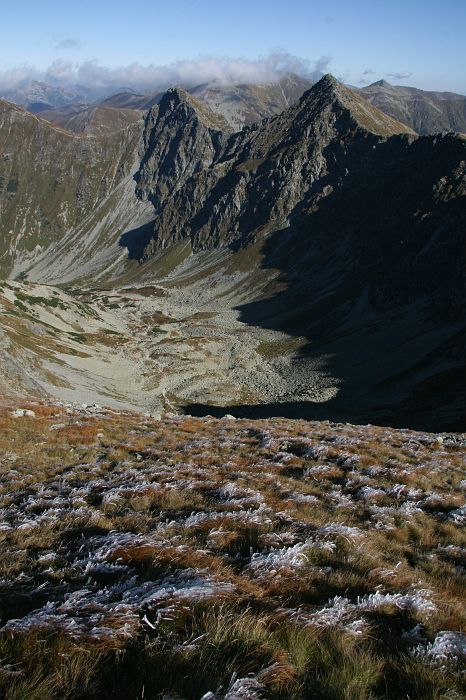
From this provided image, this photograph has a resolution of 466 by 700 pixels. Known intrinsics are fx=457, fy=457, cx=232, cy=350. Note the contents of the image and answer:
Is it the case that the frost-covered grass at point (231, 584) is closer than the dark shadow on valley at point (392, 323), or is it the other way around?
the frost-covered grass at point (231, 584)

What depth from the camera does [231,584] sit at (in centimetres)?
679

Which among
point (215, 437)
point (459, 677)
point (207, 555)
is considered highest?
point (459, 677)

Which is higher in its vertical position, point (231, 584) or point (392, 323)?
point (231, 584)

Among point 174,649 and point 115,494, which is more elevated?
point 174,649

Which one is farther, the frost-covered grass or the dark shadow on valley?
the dark shadow on valley

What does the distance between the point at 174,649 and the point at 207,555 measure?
3.19 metres

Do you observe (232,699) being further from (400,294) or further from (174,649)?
(400,294)

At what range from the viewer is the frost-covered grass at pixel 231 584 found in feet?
16.0

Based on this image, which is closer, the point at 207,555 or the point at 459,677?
the point at 459,677

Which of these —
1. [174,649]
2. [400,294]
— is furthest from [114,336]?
[174,649]

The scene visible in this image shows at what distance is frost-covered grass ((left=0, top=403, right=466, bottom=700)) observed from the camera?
192 inches

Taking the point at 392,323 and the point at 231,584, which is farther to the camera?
the point at 392,323

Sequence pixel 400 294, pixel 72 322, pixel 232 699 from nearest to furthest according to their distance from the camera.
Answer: pixel 232 699, pixel 72 322, pixel 400 294

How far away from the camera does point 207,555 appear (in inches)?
327
